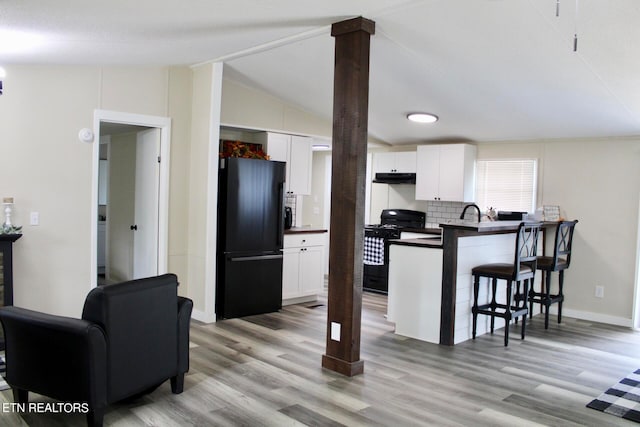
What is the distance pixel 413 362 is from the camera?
4.22 meters

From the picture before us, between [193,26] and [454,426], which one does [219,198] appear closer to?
[193,26]

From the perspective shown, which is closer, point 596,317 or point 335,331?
point 335,331

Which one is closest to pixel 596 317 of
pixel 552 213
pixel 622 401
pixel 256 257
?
pixel 552 213

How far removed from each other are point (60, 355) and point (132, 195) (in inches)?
161

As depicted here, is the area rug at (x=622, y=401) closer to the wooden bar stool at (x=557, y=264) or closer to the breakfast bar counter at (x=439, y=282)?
the breakfast bar counter at (x=439, y=282)

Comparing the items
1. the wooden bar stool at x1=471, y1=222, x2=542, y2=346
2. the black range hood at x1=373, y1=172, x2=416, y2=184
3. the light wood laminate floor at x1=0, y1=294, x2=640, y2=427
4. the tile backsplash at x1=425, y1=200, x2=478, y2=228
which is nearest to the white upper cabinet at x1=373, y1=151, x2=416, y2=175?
the black range hood at x1=373, y1=172, x2=416, y2=184

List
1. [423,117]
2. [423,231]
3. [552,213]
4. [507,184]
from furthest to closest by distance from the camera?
[423,231] → [507,184] → [552,213] → [423,117]

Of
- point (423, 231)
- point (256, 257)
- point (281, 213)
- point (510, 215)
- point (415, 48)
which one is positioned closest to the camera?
point (415, 48)

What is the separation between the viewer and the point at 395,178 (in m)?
7.40

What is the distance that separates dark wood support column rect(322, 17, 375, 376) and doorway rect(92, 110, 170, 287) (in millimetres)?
2222

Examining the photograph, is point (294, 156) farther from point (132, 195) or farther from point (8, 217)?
point (8, 217)

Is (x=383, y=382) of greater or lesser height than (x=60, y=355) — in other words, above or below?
below

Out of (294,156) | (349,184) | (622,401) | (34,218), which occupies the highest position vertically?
(294,156)

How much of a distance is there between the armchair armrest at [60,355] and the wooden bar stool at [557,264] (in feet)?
14.1
